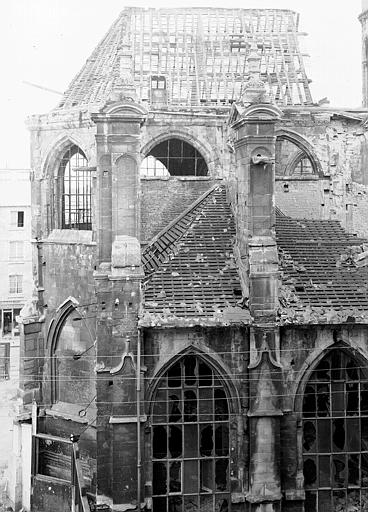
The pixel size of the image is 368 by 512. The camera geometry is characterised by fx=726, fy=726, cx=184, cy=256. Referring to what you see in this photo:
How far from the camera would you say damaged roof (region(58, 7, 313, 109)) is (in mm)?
27578

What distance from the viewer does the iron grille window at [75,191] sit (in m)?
25.5

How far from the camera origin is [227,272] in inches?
816

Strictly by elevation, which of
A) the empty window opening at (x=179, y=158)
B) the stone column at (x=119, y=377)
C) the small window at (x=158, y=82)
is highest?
the small window at (x=158, y=82)

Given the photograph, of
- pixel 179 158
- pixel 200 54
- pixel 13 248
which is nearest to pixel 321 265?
pixel 179 158

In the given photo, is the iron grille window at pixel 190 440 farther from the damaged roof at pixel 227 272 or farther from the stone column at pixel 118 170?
the stone column at pixel 118 170

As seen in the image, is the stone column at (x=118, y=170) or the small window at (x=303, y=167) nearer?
the stone column at (x=118, y=170)

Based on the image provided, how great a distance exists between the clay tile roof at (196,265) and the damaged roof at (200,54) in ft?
21.2

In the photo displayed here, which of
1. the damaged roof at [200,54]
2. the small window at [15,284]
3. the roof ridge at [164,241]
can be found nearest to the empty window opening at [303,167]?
the damaged roof at [200,54]

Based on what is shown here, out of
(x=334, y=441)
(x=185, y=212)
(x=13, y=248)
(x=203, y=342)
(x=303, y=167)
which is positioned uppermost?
(x=13, y=248)

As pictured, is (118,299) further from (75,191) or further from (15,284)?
(15,284)

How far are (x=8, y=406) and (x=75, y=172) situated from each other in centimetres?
1629

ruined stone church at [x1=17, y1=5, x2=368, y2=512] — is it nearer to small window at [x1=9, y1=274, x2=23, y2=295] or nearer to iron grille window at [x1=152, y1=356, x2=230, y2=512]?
iron grille window at [x1=152, y1=356, x2=230, y2=512]

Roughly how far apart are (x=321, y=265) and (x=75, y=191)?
30.8 ft

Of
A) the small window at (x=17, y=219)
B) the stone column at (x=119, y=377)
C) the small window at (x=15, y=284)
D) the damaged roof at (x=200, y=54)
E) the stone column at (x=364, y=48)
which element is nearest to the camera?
the stone column at (x=119, y=377)
